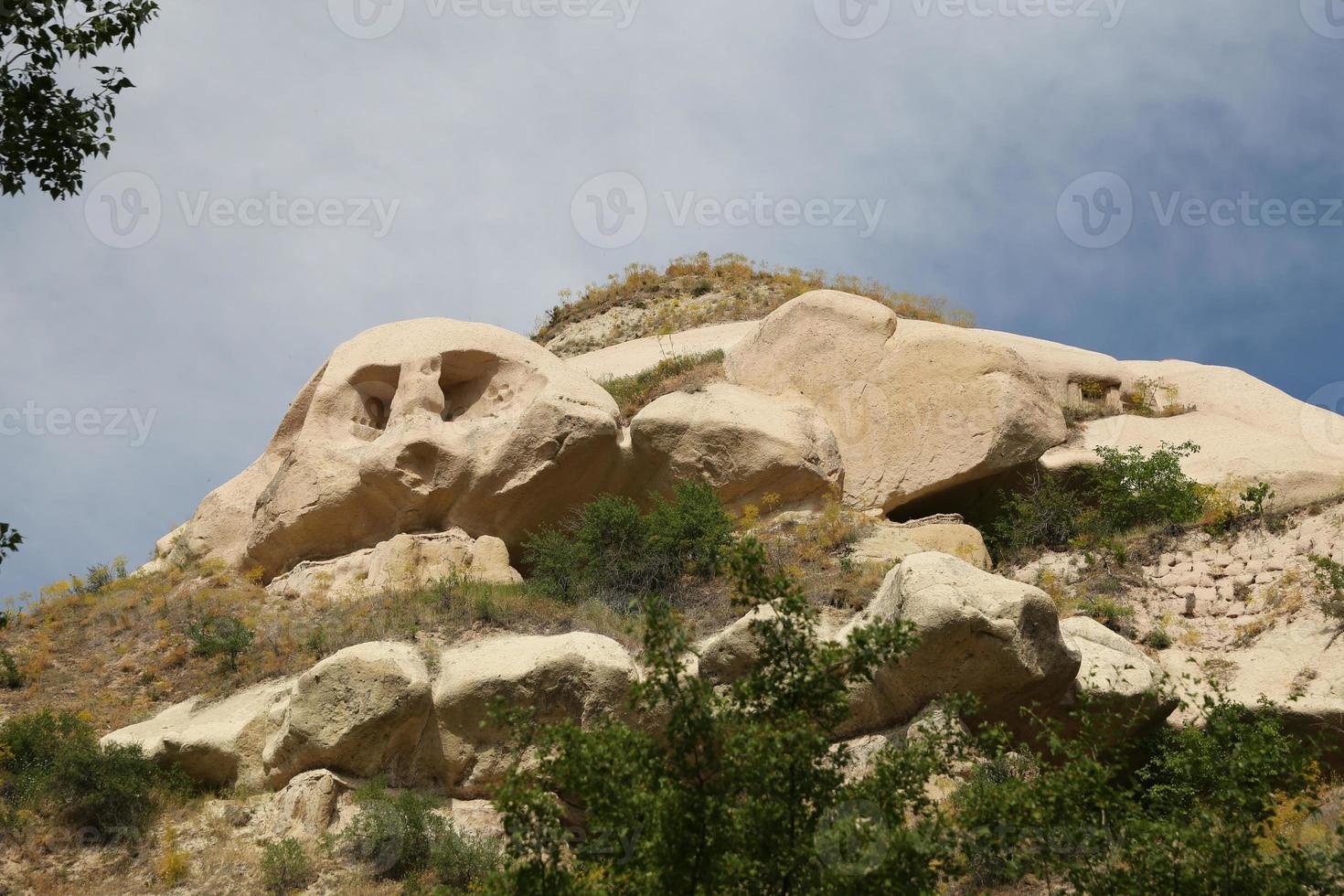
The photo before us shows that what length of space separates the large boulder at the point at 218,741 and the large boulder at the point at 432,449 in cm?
458

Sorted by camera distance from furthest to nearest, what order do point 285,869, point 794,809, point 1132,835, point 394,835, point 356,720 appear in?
1. point 356,720
2. point 394,835
3. point 285,869
4. point 1132,835
5. point 794,809

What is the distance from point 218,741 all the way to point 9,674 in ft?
12.0

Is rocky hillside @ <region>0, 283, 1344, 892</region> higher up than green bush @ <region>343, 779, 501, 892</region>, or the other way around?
rocky hillside @ <region>0, 283, 1344, 892</region>

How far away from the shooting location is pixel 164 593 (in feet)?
56.2

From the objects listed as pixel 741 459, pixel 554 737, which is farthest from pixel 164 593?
pixel 554 737

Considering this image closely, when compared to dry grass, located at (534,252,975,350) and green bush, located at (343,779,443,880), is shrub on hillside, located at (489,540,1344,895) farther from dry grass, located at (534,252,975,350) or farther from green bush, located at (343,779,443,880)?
dry grass, located at (534,252,975,350)

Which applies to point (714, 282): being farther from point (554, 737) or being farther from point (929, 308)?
point (554, 737)

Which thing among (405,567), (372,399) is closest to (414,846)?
(405,567)

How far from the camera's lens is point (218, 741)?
1228 centimetres

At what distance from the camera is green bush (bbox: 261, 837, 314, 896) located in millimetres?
10516

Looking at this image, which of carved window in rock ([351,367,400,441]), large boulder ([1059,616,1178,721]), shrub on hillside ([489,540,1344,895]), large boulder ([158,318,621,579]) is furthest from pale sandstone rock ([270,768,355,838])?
carved window in rock ([351,367,400,441])

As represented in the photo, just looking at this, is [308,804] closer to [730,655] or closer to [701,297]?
[730,655]

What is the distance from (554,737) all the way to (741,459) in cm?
985

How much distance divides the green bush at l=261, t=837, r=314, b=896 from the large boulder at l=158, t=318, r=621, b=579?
6797 millimetres
